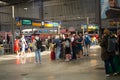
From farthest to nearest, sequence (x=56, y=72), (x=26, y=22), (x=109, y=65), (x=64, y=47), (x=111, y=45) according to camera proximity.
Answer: (x=26, y=22) → (x=64, y=47) → (x=56, y=72) → (x=109, y=65) → (x=111, y=45)

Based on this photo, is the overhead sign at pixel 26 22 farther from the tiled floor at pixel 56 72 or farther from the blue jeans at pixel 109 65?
the blue jeans at pixel 109 65

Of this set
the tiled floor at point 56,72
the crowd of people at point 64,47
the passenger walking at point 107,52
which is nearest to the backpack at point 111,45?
the passenger walking at point 107,52

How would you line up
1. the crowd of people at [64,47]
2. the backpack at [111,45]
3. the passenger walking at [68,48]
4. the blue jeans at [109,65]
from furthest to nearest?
the crowd of people at [64,47] → the passenger walking at [68,48] → the blue jeans at [109,65] → the backpack at [111,45]

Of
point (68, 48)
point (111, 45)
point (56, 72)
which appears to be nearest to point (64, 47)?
point (68, 48)

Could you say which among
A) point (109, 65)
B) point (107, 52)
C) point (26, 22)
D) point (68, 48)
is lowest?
point (109, 65)

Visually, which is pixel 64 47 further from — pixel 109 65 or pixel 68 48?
pixel 109 65

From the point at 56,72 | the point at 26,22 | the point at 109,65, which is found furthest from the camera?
the point at 26,22

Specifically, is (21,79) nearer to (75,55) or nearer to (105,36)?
(105,36)

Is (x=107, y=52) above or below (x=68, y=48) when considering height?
above

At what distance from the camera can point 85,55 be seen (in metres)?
25.7

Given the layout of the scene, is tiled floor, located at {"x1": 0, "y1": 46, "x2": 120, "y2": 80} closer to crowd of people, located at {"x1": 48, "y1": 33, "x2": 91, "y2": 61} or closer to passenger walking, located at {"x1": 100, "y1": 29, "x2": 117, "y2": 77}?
passenger walking, located at {"x1": 100, "y1": 29, "x2": 117, "y2": 77}

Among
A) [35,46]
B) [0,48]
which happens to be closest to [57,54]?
[35,46]

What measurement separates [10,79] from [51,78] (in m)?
1.65

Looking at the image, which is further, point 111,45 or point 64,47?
point 64,47
